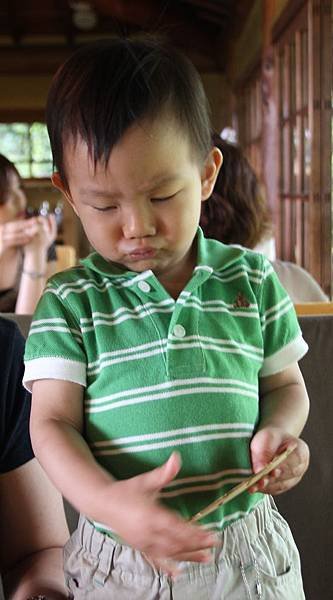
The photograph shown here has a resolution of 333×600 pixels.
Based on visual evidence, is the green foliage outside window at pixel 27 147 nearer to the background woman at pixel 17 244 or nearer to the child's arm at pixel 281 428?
the background woman at pixel 17 244

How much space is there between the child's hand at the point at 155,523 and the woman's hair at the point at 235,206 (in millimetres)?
1627

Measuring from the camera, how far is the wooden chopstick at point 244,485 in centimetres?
82

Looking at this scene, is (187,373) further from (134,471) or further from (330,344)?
(330,344)

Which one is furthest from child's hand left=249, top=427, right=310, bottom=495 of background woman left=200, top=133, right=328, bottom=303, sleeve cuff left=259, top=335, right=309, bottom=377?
background woman left=200, top=133, right=328, bottom=303

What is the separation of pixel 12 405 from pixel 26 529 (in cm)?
18

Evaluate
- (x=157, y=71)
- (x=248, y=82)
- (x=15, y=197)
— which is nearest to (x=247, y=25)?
(x=248, y=82)

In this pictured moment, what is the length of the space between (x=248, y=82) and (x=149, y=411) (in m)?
6.57

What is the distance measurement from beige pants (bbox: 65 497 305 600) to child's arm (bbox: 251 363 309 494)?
77 mm

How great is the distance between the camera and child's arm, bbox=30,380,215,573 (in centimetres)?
74

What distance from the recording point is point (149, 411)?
89cm

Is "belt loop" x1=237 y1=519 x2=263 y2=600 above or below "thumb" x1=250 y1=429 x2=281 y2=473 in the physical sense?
below

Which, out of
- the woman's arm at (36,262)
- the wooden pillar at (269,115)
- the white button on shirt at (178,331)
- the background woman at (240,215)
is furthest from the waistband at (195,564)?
the wooden pillar at (269,115)

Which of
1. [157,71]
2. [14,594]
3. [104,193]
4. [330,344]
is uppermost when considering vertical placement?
[157,71]

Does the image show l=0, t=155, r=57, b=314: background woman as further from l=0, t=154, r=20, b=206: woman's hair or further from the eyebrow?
the eyebrow
